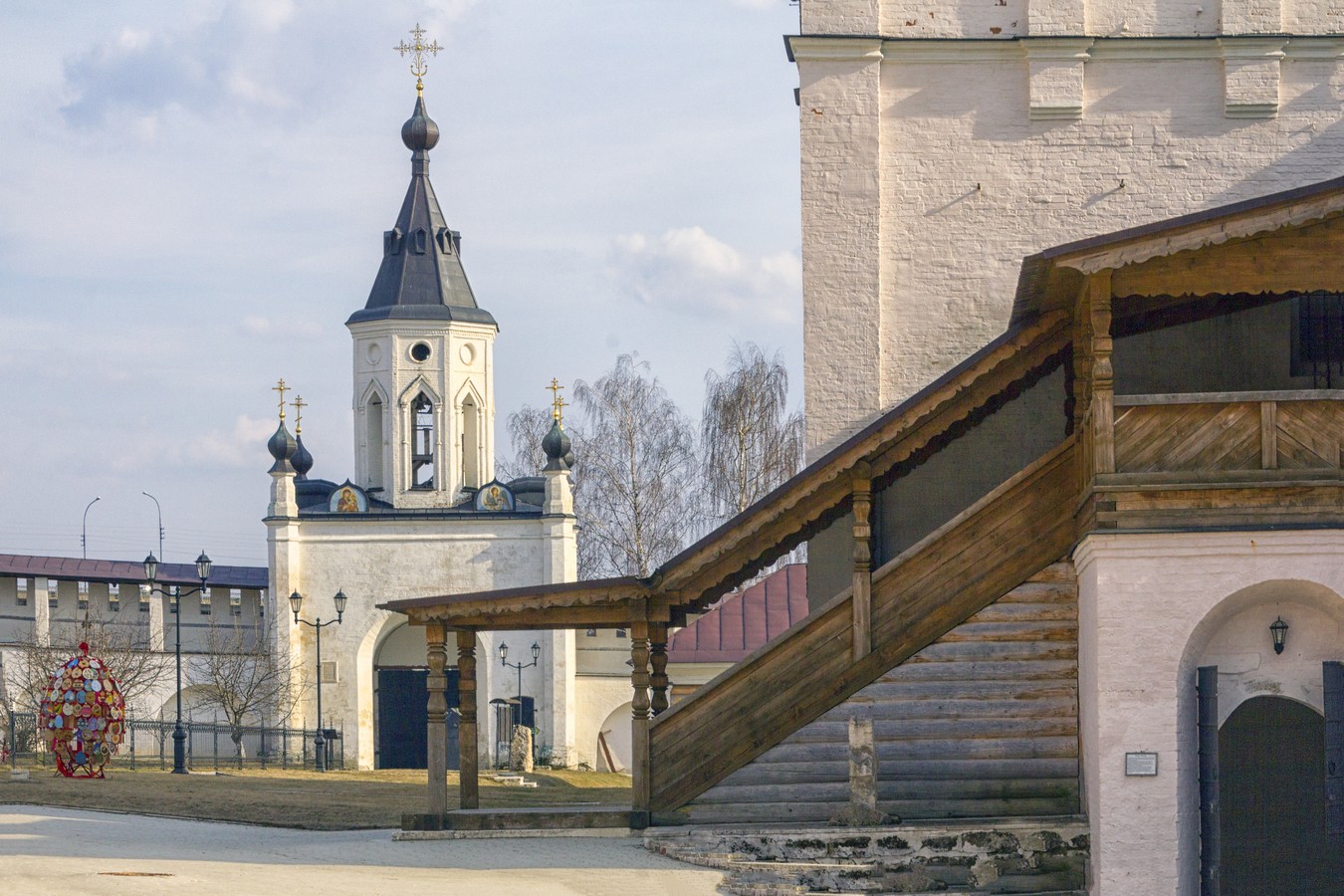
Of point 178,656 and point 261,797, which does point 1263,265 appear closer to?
point 261,797

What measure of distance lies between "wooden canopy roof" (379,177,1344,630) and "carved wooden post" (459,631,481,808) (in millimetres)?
500

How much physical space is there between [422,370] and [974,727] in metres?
35.0

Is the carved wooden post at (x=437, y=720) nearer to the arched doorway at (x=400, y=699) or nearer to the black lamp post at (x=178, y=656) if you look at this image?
the black lamp post at (x=178, y=656)

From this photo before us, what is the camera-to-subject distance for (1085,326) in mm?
15117

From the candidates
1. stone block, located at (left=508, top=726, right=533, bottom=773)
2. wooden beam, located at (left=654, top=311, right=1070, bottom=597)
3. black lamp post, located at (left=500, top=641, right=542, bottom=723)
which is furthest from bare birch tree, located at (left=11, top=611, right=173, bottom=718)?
wooden beam, located at (left=654, top=311, right=1070, bottom=597)

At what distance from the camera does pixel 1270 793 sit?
16812 mm

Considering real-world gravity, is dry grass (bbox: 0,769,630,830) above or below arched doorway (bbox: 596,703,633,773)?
above

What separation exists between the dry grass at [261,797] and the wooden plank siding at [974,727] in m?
2.27

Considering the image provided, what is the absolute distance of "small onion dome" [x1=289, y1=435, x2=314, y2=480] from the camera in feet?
166

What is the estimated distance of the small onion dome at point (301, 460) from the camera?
5050cm

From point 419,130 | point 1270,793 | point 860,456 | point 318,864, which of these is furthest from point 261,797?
point 419,130

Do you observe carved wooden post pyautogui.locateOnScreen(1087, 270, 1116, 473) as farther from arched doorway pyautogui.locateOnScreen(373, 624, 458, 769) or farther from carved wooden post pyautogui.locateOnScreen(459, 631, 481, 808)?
arched doorway pyautogui.locateOnScreen(373, 624, 458, 769)

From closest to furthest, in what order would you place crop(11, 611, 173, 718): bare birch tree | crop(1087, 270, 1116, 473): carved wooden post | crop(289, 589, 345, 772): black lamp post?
1. crop(1087, 270, 1116, 473): carved wooden post
2. crop(11, 611, 173, 718): bare birch tree
3. crop(289, 589, 345, 772): black lamp post

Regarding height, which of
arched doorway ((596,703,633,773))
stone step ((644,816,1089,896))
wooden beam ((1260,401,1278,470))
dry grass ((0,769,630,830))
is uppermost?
wooden beam ((1260,401,1278,470))
